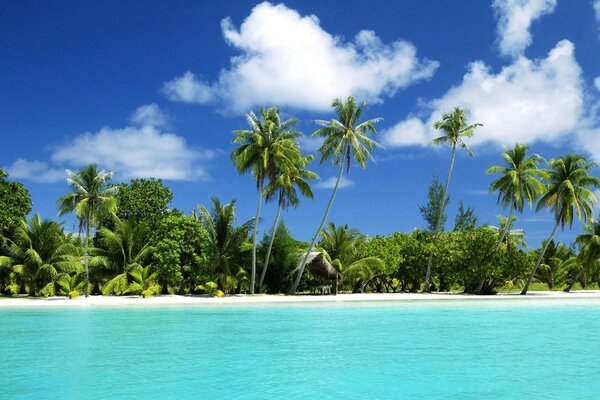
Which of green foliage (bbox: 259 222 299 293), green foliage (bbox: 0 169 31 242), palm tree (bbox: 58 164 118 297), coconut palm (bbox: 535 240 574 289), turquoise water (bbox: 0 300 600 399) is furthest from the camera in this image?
coconut palm (bbox: 535 240 574 289)

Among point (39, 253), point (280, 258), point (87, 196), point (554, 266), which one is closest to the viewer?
point (87, 196)

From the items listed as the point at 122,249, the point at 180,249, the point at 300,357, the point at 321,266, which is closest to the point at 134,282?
the point at 122,249

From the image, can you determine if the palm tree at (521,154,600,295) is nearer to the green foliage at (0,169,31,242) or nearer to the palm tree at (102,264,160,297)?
the palm tree at (102,264,160,297)

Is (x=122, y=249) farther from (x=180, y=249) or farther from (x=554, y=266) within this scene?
(x=554, y=266)

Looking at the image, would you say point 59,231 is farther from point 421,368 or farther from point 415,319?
point 421,368

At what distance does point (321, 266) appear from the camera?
103 feet

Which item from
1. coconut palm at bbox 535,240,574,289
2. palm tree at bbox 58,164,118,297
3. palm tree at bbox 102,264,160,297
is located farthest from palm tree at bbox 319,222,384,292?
coconut palm at bbox 535,240,574,289

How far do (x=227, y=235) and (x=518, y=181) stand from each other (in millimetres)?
16803

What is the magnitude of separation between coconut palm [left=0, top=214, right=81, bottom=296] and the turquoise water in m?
11.3

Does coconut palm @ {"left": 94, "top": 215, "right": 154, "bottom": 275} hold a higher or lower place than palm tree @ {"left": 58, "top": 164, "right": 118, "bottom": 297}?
lower

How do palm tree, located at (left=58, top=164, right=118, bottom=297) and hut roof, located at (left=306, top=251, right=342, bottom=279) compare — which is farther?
hut roof, located at (left=306, top=251, right=342, bottom=279)

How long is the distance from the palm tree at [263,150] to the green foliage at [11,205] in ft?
38.8

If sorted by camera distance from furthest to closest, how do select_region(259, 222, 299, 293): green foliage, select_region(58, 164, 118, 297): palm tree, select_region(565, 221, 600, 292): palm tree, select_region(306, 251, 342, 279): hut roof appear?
select_region(565, 221, 600, 292): palm tree < select_region(259, 222, 299, 293): green foliage < select_region(306, 251, 342, 279): hut roof < select_region(58, 164, 118, 297): palm tree

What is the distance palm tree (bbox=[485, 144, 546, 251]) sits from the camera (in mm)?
31922
